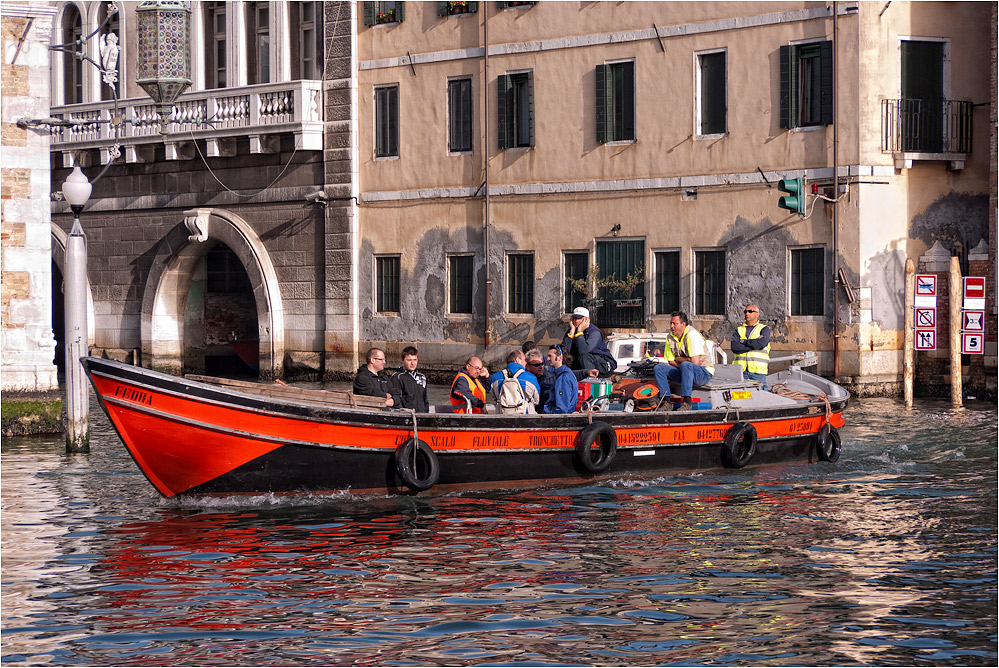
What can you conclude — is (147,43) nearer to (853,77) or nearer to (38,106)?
(38,106)

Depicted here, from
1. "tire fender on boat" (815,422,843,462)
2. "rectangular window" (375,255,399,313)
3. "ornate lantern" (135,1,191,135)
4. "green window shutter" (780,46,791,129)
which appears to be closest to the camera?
"tire fender on boat" (815,422,843,462)

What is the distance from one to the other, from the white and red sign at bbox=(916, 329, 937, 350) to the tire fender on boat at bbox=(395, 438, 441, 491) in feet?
37.0

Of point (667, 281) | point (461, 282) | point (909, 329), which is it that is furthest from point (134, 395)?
point (461, 282)

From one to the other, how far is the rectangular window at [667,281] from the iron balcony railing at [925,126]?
3.99 meters

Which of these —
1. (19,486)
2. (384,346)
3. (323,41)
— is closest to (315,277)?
(384,346)

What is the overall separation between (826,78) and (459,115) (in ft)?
24.4

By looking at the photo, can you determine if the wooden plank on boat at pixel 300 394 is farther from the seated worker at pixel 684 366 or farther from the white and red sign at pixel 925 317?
the white and red sign at pixel 925 317

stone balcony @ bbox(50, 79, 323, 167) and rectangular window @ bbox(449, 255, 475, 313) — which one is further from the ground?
stone balcony @ bbox(50, 79, 323, 167)

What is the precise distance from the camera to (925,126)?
2441 centimetres

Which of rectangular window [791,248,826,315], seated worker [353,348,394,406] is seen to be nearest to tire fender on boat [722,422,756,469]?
seated worker [353,348,394,406]

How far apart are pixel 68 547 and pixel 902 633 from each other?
6749 mm

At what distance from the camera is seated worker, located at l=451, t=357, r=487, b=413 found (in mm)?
15781

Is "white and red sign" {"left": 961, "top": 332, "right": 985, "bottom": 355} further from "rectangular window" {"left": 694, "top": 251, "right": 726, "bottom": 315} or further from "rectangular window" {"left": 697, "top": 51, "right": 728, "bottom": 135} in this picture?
"rectangular window" {"left": 697, "top": 51, "right": 728, "bottom": 135}

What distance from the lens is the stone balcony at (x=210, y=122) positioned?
2991cm
